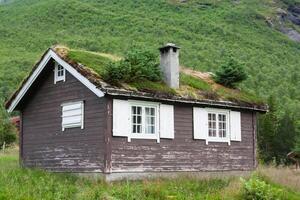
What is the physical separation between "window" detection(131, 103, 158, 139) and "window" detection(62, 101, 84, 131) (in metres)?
1.84

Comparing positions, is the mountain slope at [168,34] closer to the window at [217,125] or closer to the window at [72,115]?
the window at [72,115]

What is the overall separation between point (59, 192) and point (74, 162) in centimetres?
513

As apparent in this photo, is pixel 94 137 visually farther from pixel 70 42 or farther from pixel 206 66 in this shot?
pixel 70 42

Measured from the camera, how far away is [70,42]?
85812 mm

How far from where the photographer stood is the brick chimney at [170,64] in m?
20.5

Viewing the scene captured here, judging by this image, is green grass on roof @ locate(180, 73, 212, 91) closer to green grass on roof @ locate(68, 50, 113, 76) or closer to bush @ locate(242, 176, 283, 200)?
green grass on roof @ locate(68, 50, 113, 76)

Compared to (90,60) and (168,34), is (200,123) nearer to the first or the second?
(90,60)

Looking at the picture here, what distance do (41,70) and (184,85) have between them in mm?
5543

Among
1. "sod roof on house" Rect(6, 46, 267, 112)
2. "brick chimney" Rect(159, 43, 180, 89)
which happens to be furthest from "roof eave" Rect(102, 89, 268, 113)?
"brick chimney" Rect(159, 43, 180, 89)

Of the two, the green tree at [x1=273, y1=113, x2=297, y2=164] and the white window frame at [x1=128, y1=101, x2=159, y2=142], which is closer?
the white window frame at [x1=128, y1=101, x2=159, y2=142]

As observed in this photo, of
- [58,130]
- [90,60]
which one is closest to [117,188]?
[58,130]

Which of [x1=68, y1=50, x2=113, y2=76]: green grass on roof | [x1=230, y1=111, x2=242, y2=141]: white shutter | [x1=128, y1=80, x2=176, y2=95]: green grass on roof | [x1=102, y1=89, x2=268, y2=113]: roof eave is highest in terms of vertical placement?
[x1=68, y1=50, x2=113, y2=76]: green grass on roof

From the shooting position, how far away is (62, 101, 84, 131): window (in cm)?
1907

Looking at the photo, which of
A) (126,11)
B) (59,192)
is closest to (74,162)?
(59,192)
